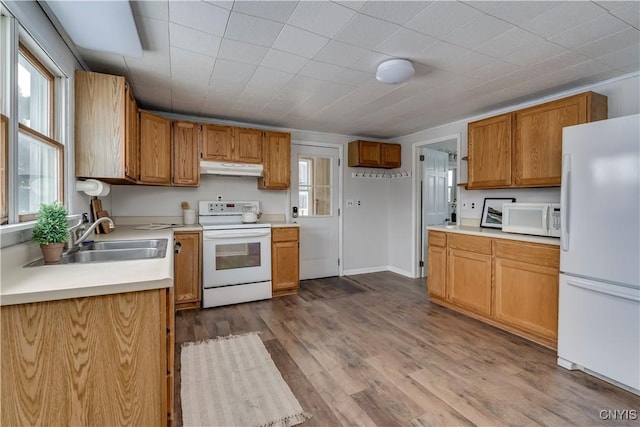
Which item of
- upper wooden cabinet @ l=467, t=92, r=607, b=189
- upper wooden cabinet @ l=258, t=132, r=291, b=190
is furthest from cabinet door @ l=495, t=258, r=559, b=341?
upper wooden cabinet @ l=258, t=132, r=291, b=190

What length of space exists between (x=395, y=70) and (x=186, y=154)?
2.53 metres

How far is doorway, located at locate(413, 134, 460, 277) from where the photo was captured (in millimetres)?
4727

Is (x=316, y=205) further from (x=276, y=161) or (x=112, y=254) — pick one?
(x=112, y=254)

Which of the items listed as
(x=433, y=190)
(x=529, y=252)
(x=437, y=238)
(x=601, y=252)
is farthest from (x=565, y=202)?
(x=433, y=190)

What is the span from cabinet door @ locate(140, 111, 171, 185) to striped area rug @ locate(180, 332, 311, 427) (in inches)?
71.6

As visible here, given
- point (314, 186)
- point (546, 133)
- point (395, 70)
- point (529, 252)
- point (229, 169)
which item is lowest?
point (529, 252)

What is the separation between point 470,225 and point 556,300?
1507 millimetres

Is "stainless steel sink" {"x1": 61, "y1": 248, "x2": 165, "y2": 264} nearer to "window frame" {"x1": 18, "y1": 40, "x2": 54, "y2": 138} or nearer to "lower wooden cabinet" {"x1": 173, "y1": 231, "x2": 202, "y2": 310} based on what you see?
"window frame" {"x1": 18, "y1": 40, "x2": 54, "y2": 138}

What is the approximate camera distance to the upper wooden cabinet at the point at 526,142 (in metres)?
2.59

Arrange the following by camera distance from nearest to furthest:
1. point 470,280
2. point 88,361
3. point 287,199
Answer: point 88,361, point 470,280, point 287,199

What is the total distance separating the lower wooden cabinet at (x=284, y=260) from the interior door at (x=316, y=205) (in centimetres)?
66

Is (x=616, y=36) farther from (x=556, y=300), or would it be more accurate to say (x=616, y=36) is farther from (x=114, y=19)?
(x=114, y=19)

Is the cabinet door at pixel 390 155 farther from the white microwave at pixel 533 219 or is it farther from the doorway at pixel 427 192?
the white microwave at pixel 533 219

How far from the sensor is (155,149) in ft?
10.8
